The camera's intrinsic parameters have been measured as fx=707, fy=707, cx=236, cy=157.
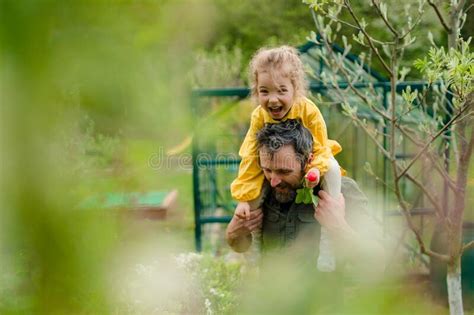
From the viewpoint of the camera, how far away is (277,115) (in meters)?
1.93

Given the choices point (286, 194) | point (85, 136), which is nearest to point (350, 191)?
point (286, 194)

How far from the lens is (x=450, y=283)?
107 inches

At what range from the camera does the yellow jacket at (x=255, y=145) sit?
196cm

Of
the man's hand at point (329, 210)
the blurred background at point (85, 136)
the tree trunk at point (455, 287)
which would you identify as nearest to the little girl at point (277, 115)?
the man's hand at point (329, 210)

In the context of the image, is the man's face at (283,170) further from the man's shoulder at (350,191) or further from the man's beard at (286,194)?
the man's shoulder at (350,191)

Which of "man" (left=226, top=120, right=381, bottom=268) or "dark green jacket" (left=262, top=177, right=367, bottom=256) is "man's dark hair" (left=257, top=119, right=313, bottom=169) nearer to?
"man" (left=226, top=120, right=381, bottom=268)

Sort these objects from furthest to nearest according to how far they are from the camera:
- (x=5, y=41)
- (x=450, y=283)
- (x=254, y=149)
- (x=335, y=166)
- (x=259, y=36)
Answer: (x=259, y=36) → (x=450, y=283) → (x=254, y=149) → (x=335, y=166) → (x=5, y=41)

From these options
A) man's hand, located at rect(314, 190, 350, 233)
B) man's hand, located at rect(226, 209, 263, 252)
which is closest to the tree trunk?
man's hand, located at rect(226, 209, 263, 252)

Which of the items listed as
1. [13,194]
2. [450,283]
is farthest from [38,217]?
[450,283]

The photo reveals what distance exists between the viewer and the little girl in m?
1.88

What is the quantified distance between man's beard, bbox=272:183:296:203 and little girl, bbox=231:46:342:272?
6 centimetres

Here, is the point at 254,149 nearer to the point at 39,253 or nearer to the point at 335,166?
the point at 335,166

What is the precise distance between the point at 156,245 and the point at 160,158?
0.03m

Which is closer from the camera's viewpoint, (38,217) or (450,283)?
(38,217)
